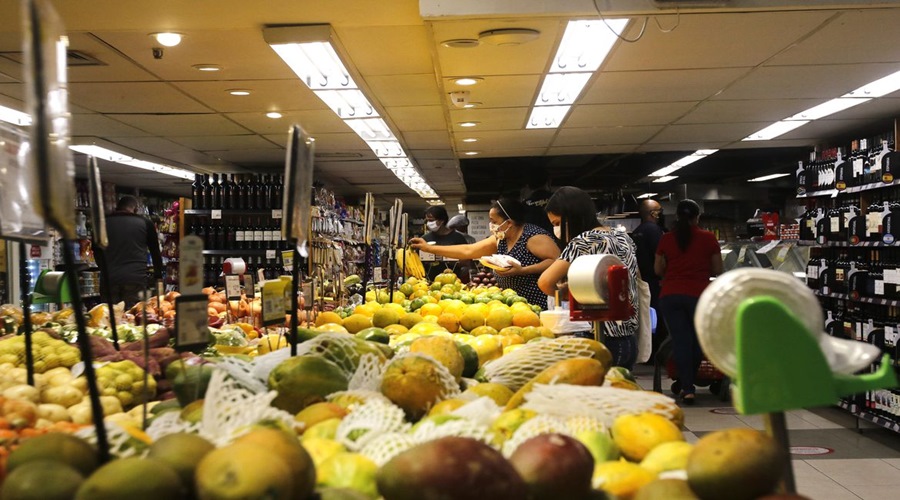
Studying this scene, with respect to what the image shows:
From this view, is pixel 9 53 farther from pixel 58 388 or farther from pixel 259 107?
pixel 58 388

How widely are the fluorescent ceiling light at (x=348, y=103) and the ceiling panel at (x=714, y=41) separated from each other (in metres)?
2.03

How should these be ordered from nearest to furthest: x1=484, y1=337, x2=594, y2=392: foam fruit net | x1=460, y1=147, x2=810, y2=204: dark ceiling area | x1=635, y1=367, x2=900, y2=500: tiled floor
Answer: x1=484, y1=337, x2=594, y2=392: foam fruit net, x1=635, y1=367, x2=900, y2=500: tiled floor, x1=460, y1=147, x2=810, y2=204: dark ceiling area

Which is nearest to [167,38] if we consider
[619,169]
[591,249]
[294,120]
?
[294,120]

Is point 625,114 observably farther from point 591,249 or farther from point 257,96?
point 591,249

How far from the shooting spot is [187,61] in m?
5.05

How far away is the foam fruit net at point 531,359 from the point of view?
188cm

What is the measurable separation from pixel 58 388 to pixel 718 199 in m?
14.9

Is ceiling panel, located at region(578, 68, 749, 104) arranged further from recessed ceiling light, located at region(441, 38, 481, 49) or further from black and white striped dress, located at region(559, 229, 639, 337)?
black and white striped dress, located at region(559, 229, 639, 337)

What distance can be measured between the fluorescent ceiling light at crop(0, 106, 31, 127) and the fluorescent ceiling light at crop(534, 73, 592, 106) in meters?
4.44

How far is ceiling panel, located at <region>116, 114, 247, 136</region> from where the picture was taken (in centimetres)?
700

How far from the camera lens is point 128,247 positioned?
7430 mm

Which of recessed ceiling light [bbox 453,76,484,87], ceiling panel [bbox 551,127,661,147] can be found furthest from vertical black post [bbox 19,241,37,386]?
ceiling panel [bbox 551,127,661,147]

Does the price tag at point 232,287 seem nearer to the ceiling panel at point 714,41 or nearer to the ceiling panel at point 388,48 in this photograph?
the ceiling panel at point 388,48

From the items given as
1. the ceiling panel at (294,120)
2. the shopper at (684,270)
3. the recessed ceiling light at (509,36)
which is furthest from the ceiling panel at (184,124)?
the shopper at (684,270)
